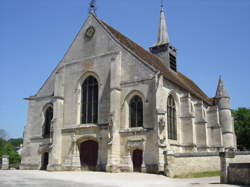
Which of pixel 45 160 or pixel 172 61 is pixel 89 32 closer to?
pixel 45 160

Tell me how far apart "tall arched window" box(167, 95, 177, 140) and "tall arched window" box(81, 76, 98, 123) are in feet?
19.6

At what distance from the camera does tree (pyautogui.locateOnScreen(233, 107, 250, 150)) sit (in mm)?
42562

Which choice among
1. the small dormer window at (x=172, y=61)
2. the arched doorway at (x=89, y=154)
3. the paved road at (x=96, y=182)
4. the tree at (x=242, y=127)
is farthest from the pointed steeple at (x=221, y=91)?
the paved road at (x=96, y=182)

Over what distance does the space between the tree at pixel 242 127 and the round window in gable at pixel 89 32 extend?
26669 millimetres

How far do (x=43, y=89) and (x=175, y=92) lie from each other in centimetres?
1261

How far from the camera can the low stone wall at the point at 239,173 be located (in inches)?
511

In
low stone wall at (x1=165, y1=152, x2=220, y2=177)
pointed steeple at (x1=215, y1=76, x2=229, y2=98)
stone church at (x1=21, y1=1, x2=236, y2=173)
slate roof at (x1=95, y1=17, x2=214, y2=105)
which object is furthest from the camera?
pointed steeple at (x1=215, y1=76, x2=229, y2=98)

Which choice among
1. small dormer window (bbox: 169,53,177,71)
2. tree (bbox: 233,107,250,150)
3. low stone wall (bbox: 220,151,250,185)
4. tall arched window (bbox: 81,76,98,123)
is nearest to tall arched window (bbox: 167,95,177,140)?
tall arched window (bbox: 81,76,98,123)

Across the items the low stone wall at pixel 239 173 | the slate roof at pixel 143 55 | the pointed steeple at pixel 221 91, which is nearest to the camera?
the low stone wall at pixel 239 173

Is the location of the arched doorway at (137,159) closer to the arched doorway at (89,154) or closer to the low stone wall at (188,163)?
the low stone wall at (188,163)

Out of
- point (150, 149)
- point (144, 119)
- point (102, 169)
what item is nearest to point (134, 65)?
point (144, 119)

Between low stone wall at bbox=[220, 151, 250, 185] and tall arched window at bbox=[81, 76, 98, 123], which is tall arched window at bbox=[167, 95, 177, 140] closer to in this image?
tall arched window at bbox=[81, 76, 98, 123]

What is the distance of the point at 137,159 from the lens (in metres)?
21.3

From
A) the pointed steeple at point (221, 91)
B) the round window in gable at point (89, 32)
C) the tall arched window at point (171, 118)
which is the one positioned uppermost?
the round window in gable at point (89, 32)
